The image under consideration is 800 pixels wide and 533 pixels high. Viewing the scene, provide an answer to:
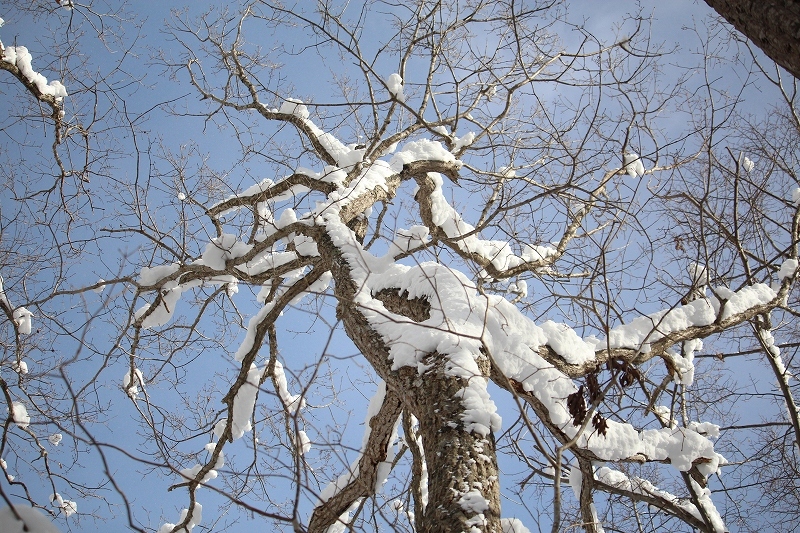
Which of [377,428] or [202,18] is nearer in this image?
[377,428]

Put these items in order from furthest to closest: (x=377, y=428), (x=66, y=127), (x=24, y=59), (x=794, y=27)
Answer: (x=66, y=127) < (x=24, y=59) < (x=377, y=428) < (x=794, y=27)

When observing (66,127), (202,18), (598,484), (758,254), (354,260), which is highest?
(202,18)

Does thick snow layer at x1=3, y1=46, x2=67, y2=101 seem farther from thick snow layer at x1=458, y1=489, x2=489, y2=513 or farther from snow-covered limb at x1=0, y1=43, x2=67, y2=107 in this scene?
thick snow layer at x1=458, y1=489, x2=489, y2=513

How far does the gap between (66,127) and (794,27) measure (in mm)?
5298

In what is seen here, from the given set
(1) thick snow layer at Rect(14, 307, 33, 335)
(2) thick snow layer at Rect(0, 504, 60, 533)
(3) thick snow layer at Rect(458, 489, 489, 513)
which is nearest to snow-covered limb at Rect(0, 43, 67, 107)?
(1) thick snow layer at Rect(14, 307, 33, 335)

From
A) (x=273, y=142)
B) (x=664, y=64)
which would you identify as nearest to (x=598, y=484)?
(x=664, y=64)

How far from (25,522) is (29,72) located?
460 centimetres

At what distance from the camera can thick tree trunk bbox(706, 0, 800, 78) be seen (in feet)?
3.74

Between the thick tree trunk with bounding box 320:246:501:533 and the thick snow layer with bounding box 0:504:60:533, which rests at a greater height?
the thick tree trunk with bounding box 320:246:501:533

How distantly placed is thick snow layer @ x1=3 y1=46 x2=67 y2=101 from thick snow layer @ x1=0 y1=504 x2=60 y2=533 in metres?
4.52

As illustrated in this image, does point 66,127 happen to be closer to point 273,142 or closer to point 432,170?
point 273,142

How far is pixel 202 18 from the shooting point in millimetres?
5441

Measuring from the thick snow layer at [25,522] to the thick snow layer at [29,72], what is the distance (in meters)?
4.52

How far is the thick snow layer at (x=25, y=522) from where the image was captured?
996 millimetres
